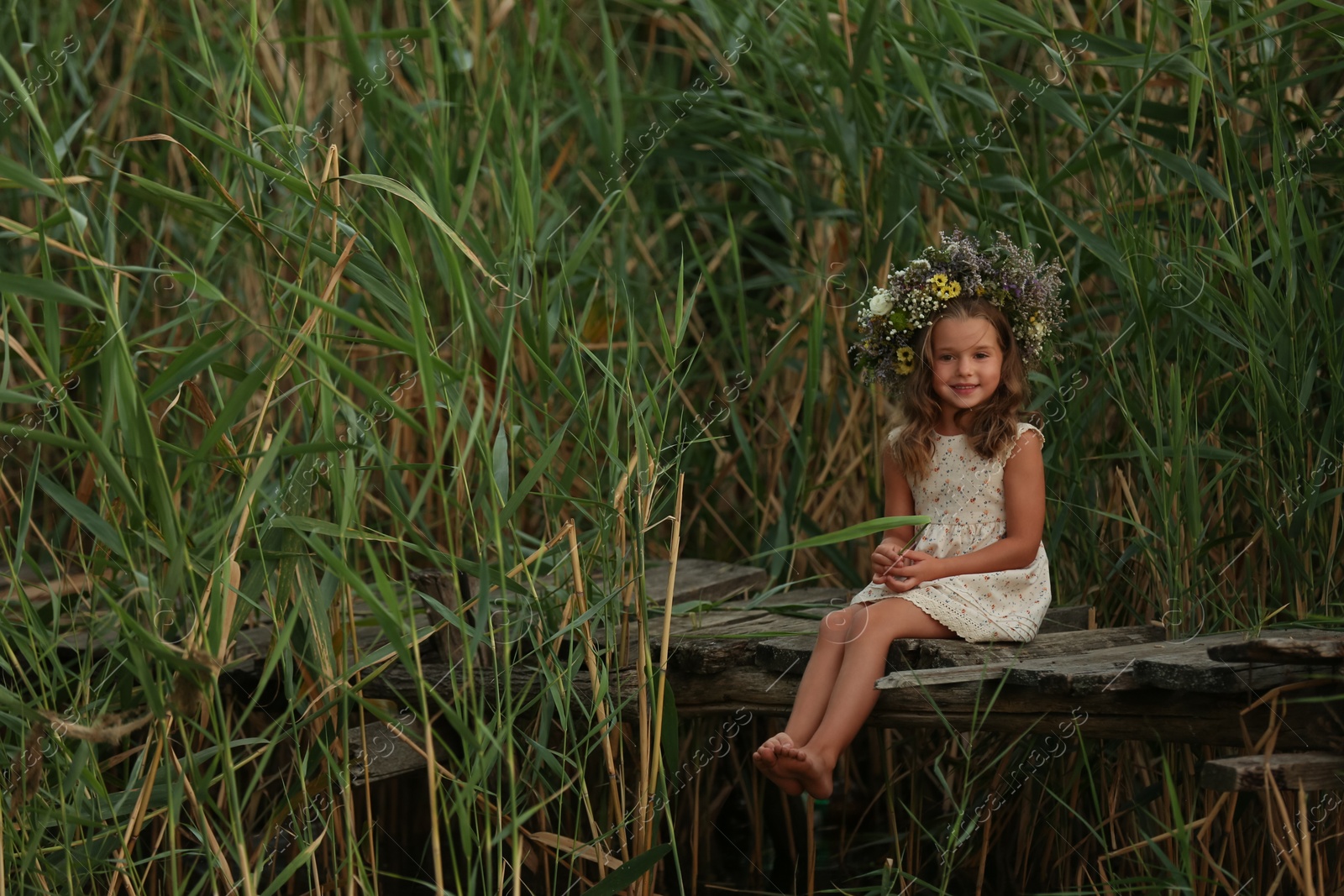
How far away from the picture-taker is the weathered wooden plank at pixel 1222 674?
1.73 m

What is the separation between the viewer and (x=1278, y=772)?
1626 mm

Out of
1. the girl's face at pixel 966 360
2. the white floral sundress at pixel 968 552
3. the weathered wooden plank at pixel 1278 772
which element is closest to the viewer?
the weathered wooden plank at pixel 1278 772

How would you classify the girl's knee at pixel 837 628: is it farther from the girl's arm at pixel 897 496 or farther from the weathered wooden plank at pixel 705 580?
the weathered wooden plank at pixel 705 580

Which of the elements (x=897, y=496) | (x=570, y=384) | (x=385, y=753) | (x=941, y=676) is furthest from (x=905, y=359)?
(x=385, y=753)

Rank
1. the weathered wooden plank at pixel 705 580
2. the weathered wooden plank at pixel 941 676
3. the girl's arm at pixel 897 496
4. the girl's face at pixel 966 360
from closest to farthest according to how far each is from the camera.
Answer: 1. the weathered wooden plank at pixel 941 676
2. the girl's face at pixel 966 360
3. the girl's arm at pixel 897 496
4. the weathered wooden plank at pixel 705 580

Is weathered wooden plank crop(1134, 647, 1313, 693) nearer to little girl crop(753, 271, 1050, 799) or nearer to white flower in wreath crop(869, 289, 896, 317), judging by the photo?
little girl crop(753, 271, 1050, 799)

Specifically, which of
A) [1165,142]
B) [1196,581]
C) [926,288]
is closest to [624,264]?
[926,288]

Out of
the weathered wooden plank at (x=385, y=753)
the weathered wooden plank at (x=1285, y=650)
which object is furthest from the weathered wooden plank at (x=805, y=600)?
the weathered wooden plank at (x=1285, y=650)

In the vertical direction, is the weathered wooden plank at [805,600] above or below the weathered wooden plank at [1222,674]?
below

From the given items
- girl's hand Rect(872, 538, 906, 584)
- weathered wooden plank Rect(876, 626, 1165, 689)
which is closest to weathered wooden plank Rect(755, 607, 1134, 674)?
weathered wooden plank Rect(876, 626, 1165, 689)

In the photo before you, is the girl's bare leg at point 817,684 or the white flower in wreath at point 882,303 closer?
the girl's bare leg at point 817,684

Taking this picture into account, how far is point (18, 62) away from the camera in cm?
349

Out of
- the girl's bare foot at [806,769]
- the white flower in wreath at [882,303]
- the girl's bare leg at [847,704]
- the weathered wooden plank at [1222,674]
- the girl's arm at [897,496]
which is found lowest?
the girl's bare foot at [806,769]

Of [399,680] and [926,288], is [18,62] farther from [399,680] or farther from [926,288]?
[926,288]
